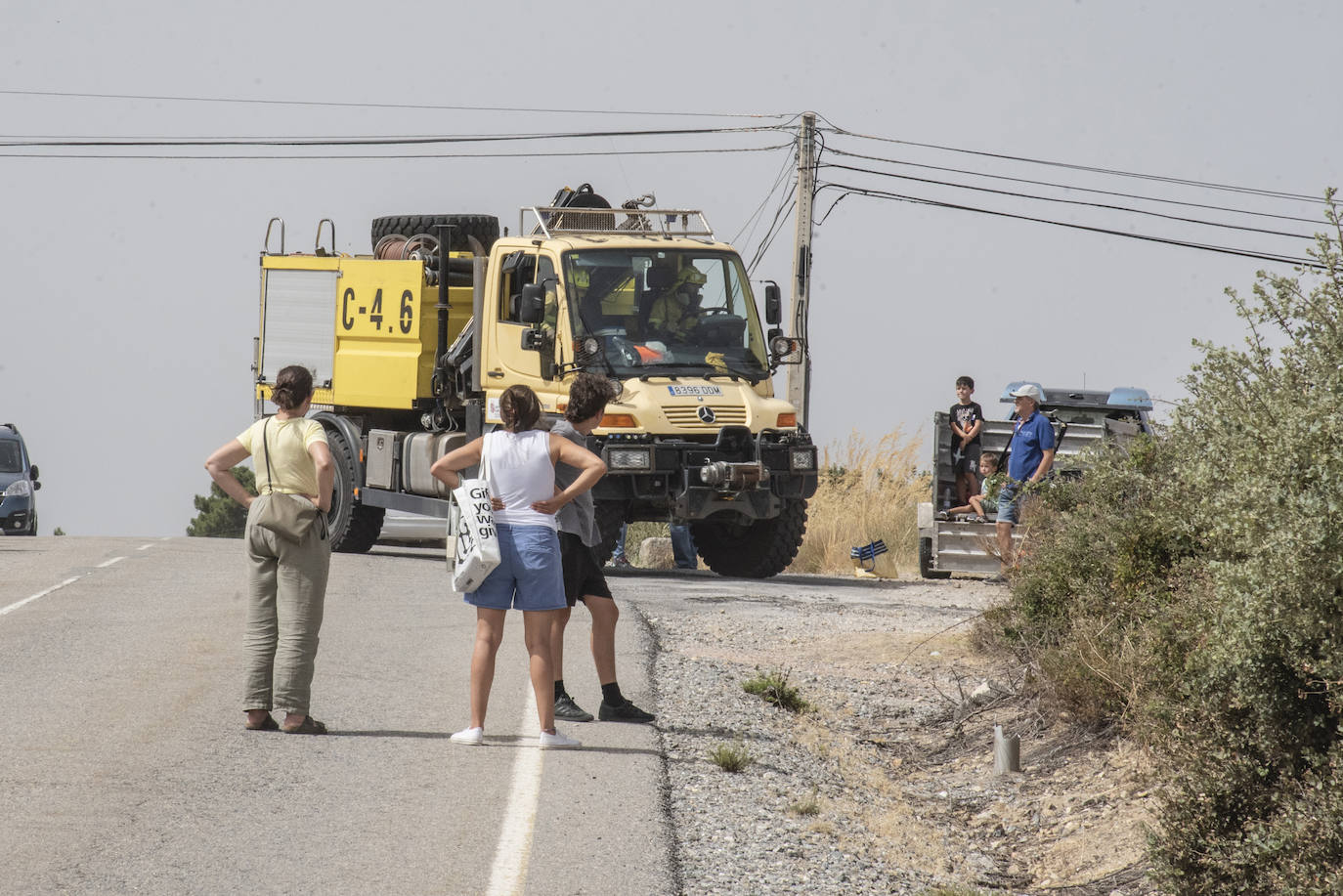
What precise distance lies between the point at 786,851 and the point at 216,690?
13.7 ft

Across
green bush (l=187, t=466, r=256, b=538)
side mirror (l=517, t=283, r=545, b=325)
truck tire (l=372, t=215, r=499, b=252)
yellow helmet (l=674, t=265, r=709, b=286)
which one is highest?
truck tire (l=372, t=215, r=499, b=252)

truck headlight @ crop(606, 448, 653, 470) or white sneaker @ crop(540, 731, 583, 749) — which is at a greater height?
truck headlight @ crop(606, 448, 653, 470)

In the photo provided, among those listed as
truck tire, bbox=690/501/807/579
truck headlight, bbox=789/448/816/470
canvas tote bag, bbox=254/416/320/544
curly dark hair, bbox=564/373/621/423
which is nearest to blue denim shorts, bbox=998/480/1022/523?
truck headlight, bbox=789/448/816/470

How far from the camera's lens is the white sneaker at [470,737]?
801 centimetres

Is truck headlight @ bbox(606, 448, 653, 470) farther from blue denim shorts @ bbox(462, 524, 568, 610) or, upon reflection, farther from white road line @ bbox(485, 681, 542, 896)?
blue denim shorts @ bbox(462, 524, 568, 610)

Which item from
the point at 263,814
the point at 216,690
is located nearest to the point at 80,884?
the point at 263,814

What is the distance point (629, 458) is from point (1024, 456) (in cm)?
357

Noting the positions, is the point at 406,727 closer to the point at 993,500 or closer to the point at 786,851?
the point at 786,851

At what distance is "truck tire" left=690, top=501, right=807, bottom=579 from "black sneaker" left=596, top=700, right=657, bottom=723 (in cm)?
778

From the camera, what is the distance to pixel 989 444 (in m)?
19.1

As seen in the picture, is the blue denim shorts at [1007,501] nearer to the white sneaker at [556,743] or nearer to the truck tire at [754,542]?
the truck tire at [754,542]

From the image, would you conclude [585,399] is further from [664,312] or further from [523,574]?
[664,312]

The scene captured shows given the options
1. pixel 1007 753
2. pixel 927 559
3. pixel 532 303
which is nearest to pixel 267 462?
pixel 1007 753

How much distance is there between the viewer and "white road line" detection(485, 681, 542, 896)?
581 centimetres
